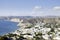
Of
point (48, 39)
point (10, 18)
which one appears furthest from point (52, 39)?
point (10, 18)

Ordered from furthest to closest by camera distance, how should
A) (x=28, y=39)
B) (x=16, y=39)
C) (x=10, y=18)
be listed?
(x=10, y=18) → (x=28, y=39) → (x=16, y=39)

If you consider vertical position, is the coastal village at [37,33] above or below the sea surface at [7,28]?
above

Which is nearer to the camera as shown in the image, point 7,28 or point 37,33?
point 37,33

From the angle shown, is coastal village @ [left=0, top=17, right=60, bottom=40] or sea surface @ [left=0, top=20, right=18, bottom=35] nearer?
coastal village @ [left=0, top=17, right=60, bottom=40]

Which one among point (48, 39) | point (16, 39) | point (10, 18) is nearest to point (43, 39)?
point (48, 39)

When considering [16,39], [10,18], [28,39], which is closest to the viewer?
[16,39]

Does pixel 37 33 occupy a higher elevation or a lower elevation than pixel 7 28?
higher

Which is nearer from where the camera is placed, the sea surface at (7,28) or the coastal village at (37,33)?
the coastal village at (37,33)

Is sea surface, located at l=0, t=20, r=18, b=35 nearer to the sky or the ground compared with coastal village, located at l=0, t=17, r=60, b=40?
nearer to the ground

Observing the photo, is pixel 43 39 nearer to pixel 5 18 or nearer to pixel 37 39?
pixel 37 39

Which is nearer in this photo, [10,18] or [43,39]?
[43,39]
